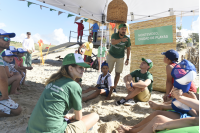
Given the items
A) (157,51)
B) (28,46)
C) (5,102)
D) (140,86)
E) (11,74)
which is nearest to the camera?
(5,102)

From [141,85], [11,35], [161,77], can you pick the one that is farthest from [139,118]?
[11,35]

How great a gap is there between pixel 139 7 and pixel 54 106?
15.7 ft

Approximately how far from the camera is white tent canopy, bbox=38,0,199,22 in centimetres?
454

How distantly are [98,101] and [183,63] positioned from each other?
2134 mm

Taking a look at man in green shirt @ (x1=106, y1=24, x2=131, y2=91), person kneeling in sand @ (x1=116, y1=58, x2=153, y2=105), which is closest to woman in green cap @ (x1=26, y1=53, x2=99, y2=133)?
person kneeling in sand @ (x1=116, y1=58, x2=153, y2=105)

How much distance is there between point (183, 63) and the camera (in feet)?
4.61

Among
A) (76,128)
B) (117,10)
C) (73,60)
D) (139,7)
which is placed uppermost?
(139,7)

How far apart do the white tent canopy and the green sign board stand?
3.40ft

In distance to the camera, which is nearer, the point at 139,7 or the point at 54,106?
the point at 54,106

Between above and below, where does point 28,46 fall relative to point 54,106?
above

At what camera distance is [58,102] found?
1402 mm

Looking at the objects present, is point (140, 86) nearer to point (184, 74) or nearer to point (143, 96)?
Result: point (143, 96)

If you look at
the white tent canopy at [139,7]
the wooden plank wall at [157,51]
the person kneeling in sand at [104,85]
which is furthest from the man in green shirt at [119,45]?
the white tent canopy at [139,7]

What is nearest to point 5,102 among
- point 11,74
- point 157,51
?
point 11,74
